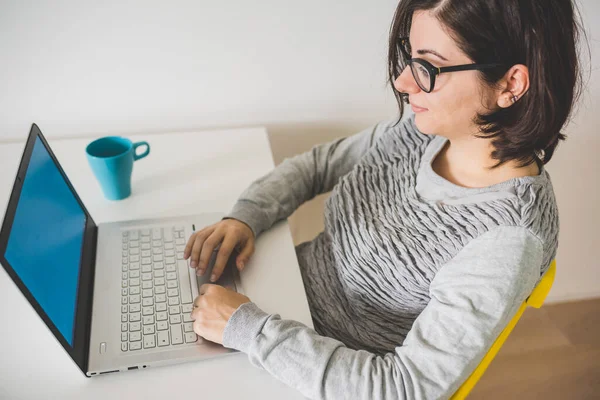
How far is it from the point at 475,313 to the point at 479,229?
0.15 m

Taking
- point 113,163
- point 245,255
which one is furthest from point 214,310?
point 113,163

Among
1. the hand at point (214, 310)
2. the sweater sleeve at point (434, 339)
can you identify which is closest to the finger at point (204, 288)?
the hand at point (214, 310)

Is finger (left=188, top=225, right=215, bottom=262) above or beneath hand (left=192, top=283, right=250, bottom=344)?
above

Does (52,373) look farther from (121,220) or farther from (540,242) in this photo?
(540,242)

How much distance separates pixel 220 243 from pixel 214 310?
19 cm

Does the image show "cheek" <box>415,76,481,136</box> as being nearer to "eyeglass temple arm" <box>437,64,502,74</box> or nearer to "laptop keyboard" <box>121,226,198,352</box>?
"eyeglass temple arm" <box>437,64,502,74</box>

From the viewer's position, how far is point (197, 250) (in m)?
1.00

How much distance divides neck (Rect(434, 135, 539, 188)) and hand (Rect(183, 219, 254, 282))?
42 centimetres

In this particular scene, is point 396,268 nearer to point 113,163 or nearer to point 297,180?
point 297,180

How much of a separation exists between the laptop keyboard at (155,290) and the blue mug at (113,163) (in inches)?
4.6

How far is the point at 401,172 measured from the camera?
1061 millimetres

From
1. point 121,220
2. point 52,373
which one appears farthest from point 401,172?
point 52,373

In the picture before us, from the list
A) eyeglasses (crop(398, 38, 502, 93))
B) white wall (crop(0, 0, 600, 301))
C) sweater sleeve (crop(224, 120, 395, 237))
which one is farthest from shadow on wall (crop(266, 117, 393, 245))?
eyeglasses (crop(398, 38, 502, 93))

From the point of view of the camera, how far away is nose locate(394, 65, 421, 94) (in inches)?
35.7
